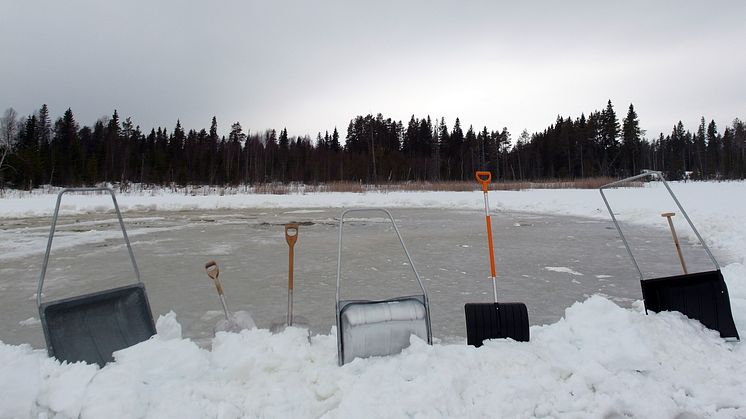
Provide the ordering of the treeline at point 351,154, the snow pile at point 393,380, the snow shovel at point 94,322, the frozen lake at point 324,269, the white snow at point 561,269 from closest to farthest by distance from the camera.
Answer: the snow pile at point 393,380, the snow shovel at point 94,322, the frozen lake at point 324,269, the white snow at point 561,269, the treeline at point 351,154

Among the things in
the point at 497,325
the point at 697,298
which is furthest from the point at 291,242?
the point at 697,298

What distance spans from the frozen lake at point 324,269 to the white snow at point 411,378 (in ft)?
2.87

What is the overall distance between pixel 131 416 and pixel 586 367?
2.53 meters

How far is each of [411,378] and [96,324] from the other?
90.1 inches

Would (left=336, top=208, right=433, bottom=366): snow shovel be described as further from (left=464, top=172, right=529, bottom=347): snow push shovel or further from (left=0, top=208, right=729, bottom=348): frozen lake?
(left=0, top=208, right=729, bottom=348): frozen lake

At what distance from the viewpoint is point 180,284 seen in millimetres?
5090

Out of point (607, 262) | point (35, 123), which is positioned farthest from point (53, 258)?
point (35, 123)

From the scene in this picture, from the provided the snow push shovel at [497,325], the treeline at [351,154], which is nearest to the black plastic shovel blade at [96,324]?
the snow push shovel at [497,325]

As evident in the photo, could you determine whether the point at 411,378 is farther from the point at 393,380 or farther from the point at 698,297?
the point at 698,297

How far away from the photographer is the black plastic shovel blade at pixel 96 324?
2.49 m

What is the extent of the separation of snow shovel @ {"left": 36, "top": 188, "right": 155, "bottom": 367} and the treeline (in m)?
49.4

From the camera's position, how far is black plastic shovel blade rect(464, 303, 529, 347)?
2814mm

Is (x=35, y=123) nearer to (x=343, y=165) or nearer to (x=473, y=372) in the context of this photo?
(x=343, y=165)

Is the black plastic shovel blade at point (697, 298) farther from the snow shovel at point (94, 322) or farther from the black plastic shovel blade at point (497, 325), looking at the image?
the snow shovel at point (94, 322)
